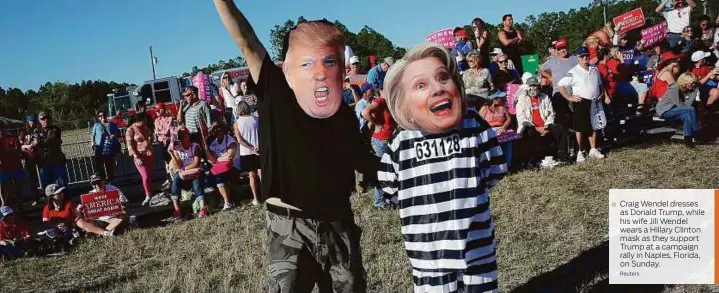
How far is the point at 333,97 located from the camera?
3027 millimetres

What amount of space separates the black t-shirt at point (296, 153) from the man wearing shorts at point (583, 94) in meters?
6.80

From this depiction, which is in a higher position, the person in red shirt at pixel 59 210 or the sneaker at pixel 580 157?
the person in red shirt at pixel 59 210

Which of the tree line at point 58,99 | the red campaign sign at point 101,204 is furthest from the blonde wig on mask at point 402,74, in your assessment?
the tree line at point 58,99

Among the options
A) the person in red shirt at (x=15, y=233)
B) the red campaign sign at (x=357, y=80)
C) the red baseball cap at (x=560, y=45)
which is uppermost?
the red baseball cap at (x=560, y=45)

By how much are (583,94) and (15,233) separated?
26.0ft

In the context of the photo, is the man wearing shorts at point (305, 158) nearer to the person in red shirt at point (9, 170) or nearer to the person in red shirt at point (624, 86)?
the person in red shirt at point (9, 170)

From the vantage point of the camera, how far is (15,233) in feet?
24.6

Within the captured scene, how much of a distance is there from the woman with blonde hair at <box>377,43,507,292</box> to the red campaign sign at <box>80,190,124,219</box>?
6.20m

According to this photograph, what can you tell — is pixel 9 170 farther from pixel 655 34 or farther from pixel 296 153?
pixel 655 34

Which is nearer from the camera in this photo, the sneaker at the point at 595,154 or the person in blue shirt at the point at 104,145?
the sneaker at the point at 595,154

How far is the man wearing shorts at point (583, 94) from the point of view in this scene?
8.94 meters

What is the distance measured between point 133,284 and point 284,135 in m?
3.22

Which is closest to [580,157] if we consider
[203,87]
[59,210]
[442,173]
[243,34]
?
[203,87]

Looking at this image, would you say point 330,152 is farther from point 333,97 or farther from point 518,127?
point 518,127
